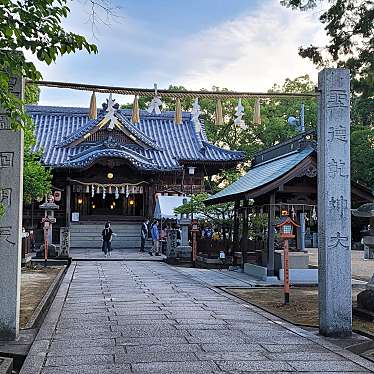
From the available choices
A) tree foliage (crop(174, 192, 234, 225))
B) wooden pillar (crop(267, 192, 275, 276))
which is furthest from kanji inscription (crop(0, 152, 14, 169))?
tree foliage (crop(174, 192, 234, 225))

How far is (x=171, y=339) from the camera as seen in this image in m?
7.41

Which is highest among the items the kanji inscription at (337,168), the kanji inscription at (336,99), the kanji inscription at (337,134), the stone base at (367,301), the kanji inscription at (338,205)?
the kanji inscription at (336,99)

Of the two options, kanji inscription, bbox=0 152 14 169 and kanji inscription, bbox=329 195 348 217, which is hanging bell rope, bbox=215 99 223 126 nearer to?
kanji inscription, bbox=329 195 348 217

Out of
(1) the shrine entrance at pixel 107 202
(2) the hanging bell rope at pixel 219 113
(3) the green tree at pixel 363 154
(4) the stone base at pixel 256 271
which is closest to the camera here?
(2) the hanging bell rope at pixel 219 113

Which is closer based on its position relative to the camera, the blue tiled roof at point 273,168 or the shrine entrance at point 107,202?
the blue tiled roof at point 273,168

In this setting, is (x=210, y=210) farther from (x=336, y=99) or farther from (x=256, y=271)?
(x=336, y=99)

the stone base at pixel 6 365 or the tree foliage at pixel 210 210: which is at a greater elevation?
the tree foliage at pixel 210 210

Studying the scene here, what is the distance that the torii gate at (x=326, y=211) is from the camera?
24.0ft

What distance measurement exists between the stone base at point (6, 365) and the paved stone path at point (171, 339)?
19 cm

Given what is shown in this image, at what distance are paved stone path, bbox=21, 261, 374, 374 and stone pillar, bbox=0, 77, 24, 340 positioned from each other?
1.81 feet

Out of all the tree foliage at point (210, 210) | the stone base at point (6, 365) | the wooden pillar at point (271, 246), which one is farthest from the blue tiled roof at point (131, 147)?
the stone base at point (6, 365)

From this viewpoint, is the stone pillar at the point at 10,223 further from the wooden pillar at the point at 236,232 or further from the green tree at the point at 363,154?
the green tree at the point at 363,154

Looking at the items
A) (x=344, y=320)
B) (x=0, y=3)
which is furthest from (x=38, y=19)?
(x=344, y=320)

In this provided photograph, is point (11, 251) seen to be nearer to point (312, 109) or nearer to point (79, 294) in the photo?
point (79, 294)
